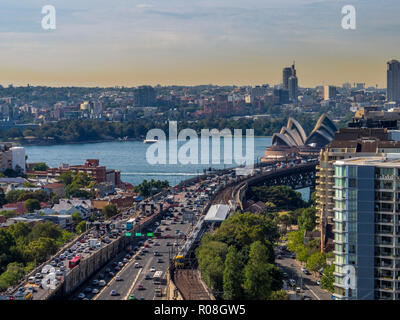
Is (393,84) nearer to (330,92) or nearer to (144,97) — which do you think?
(330,92)

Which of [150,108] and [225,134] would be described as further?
[150,108]

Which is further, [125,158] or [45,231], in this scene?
[125,158]

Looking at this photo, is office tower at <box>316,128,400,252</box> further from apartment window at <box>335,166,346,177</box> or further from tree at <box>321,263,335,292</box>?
apartment window at <box>335,166,346,177</box>

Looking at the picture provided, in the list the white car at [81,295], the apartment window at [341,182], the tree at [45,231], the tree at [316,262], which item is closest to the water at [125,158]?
the tree at [45,231]

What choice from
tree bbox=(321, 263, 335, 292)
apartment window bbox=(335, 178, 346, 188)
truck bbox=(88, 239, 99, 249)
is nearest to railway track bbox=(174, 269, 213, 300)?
tree bbox=(321, 263, 335, 292)

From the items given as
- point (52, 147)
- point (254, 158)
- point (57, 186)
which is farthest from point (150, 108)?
point (57, 186)

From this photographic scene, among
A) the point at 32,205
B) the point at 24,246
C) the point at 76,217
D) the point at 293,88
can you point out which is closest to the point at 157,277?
the point at 24,246
